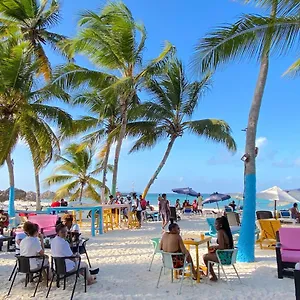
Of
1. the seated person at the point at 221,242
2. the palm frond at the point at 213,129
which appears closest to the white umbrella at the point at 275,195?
the palm frond at the point at 213,129

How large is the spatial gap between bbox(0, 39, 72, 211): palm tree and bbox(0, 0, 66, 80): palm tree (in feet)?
7.94

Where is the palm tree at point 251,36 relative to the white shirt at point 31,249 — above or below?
above

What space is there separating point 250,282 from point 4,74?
11.7m

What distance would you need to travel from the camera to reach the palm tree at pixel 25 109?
14047mm

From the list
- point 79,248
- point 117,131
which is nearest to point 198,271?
point 79,248

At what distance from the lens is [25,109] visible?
14781 mm

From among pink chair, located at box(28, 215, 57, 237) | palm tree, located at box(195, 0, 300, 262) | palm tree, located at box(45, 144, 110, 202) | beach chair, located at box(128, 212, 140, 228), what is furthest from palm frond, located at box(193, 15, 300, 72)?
palm tree, located at box(45, 144, 110, 202)

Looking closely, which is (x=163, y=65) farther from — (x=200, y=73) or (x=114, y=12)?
(x=200, y=73)

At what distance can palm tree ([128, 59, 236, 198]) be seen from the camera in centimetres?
1884

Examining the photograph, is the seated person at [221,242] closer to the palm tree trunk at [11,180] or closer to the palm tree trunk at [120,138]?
the palm tree trunk at [120,138]

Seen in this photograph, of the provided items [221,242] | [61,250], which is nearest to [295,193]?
[221,242]

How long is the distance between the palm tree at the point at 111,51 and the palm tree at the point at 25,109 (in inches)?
44.1

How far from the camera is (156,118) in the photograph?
1830 centimetres

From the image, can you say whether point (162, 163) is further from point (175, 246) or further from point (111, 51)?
point (175, 246)
